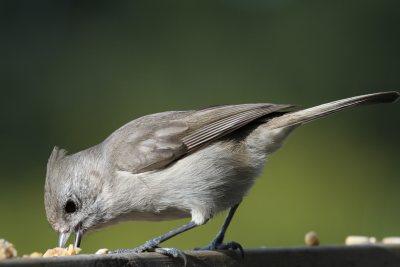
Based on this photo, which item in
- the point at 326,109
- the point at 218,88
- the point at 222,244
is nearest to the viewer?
the point at 222,244

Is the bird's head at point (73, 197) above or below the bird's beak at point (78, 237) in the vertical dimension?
above

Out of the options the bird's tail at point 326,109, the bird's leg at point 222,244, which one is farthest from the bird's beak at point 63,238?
the bird's tail at point 326,109

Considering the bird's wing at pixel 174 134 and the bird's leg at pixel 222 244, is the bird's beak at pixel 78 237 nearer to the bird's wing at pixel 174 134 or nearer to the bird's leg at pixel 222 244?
the bird's wing at pixel 174 134

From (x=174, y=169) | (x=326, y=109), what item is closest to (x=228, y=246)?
(x=174, y=169)

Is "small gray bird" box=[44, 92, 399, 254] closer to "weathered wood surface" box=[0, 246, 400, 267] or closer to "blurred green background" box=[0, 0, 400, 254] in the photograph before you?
"weathered wood surface" box=[0, 246, 400, 267]

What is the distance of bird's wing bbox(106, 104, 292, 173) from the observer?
3.91 metres

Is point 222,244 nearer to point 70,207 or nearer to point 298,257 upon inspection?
point 298,257

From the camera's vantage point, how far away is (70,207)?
393 centimetres

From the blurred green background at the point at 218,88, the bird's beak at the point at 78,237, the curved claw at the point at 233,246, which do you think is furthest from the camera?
the blurred green background at the point at 218,88

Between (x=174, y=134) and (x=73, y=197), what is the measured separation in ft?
1.66

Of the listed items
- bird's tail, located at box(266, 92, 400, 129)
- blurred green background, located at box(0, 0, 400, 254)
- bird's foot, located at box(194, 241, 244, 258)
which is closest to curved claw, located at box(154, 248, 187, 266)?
bird's foot, located at box(194, 241, 244, 258)

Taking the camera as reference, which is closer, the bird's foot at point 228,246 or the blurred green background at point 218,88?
the bird's foot at point 228,246

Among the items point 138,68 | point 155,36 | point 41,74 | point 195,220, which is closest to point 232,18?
point 155,36

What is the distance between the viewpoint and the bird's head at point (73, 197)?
3.89m
